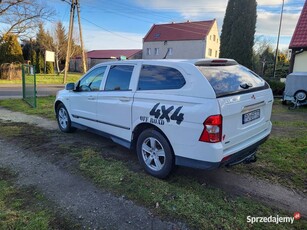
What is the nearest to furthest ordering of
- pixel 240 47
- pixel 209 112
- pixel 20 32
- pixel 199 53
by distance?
pixel 209 112 → pixel 240 47 → pixel 20 32 → pixel 199 53

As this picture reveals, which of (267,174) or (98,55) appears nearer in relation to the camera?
(267,174)

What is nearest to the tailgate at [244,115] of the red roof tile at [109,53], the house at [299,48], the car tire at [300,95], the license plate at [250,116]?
the license plate at [250,116]

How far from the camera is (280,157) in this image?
179 inches

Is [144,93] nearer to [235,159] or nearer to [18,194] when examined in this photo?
[235,159]

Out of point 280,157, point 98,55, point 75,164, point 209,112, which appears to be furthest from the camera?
point 98,55

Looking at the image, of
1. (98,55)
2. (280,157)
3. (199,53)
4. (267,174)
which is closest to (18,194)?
(267,174)

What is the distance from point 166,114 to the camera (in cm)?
337

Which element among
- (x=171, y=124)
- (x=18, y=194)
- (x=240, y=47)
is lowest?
(x=18, y=194)

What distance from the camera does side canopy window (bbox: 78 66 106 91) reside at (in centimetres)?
486

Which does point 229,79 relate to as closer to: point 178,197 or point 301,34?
point 178,197

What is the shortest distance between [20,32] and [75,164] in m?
29.2

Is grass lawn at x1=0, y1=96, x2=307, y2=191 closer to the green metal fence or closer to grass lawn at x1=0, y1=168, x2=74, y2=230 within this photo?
grass lawn at x1=0, y1=168, x2=74, y2=230

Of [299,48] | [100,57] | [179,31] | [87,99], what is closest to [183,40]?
[179,31]

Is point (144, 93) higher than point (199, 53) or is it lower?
lower
